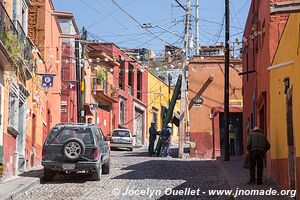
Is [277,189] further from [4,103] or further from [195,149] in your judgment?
[195,149]

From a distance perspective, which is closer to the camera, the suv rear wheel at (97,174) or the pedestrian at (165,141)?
the suv rear wheel at (97,174)

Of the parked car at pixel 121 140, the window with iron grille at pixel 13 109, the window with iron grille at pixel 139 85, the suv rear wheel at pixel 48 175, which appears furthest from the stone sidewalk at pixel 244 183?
the window with iron grille at pixel 139 85

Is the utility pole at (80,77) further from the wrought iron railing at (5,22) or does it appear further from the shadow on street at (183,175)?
the wrought iron railing at (5,22)

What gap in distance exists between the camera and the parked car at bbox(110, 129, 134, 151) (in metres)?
41.5

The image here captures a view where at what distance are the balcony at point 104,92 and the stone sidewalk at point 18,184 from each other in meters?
25.3

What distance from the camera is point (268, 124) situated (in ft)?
57.8

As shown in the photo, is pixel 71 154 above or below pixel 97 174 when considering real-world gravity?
above

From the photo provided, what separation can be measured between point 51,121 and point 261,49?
12536 mm

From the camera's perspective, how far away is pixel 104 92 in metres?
46.2

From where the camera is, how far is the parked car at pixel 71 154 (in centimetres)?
1733

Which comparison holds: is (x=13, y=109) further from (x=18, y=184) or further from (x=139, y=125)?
(x=139, y=125)

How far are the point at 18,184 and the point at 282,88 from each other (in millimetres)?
7185

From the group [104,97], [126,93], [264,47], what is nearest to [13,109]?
[264,47]

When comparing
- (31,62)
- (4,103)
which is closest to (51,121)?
(31,62)
